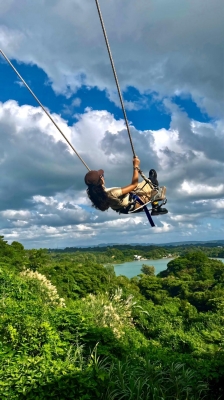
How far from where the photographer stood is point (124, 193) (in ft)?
16.9

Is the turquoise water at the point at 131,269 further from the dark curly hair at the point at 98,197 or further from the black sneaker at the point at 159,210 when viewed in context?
the dark curly hair at the point at 98,197

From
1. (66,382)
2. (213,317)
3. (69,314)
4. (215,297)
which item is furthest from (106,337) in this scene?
(215,297)

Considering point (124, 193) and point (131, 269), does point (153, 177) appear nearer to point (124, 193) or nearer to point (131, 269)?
point (124, 193)

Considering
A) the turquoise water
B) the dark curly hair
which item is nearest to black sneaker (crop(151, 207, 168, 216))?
the dark curly hair

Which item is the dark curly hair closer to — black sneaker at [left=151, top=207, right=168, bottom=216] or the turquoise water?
black sneaker at [left=151, top=207, right=168, bottom=216]

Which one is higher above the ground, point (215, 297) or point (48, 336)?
point (48, 336)

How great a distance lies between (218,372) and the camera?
598cm

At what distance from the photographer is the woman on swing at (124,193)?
489 centimetres

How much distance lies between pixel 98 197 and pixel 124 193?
395 millimetres

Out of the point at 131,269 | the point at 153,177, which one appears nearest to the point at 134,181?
the point at 153,177

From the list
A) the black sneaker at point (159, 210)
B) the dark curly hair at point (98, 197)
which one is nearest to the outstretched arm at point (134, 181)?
the dark curly hair at point (98, 197)

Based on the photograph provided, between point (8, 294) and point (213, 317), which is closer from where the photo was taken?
point (8, 294)

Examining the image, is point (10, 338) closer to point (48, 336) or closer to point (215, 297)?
point (48, 336)

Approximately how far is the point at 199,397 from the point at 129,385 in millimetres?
1103
